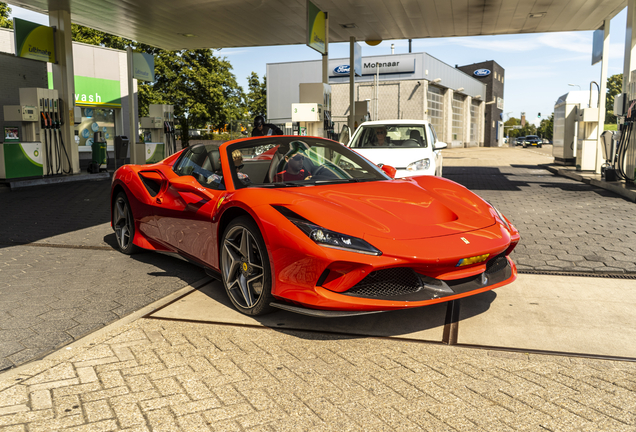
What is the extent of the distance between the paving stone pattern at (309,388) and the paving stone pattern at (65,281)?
484 mm

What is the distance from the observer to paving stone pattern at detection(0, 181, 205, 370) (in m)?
3.49

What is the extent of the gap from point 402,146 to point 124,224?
19.9 feet

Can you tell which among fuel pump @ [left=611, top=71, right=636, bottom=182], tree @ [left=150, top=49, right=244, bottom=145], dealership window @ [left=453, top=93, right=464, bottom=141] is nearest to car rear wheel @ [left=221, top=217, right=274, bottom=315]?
fuel pump @ [left=611, top=71, right=636, bottom=182]

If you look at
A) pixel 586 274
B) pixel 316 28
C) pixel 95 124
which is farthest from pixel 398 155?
pixel 95 124

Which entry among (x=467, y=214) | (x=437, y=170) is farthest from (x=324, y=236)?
(x=437, y=170)

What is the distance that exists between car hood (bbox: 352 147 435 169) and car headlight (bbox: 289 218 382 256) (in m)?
6.64

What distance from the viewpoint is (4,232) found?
714 centimetres

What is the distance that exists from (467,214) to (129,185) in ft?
11.2

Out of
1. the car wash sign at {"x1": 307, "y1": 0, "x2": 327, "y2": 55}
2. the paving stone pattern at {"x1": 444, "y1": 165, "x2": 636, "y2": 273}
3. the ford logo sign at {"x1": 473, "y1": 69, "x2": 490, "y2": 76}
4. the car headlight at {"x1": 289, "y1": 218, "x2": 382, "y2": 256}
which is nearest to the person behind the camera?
the car headlight at {"x1": 289, "y1": 218, "x2": 382, "y2": 256}

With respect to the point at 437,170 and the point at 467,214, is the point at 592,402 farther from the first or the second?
the point at 437,170

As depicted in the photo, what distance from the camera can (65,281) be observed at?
15.5ft

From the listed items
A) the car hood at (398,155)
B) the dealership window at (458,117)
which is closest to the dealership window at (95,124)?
the car hood at (398,155)

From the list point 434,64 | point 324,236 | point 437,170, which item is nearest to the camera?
point 324,236

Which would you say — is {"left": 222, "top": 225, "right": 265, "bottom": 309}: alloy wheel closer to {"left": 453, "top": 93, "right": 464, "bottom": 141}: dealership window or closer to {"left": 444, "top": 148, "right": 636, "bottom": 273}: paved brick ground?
{"left": 444, "top": 148, "right": 636, "bottom": 273}: paved brick ground
